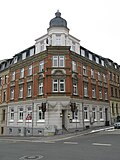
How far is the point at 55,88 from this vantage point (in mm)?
27375

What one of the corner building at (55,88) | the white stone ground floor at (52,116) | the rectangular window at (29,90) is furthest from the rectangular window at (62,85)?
the rectangular window at (29,90)

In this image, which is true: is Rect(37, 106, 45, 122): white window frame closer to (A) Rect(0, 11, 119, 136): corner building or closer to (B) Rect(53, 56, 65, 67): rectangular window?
(A) Rect(0, 11, 119, 136): corner building

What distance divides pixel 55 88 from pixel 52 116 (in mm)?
3776

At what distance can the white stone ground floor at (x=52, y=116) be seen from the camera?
26281 millimetres

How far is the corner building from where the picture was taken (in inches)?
1056

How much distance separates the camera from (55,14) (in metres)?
31.5

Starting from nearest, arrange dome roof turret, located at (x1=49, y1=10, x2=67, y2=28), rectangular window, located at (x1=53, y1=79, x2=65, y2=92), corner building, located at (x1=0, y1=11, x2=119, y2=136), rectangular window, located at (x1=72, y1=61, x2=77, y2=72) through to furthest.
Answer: corner building, located at (x1=0, y1=11, x2=119, y2=136)
rectangular window, located at (x1=53, y1=79, x2=65, y2=92)
dome roof turret, located at (x1=49, y1=10, x2=67, y2=28)
rectangular window, located at (x1=72, y1=61, x2=77, y2=72)

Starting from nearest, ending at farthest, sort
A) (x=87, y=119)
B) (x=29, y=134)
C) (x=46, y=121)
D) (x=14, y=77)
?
(x=46, y=121), (x=29, y=134), (x=87, y=119), (x=14, y=77)

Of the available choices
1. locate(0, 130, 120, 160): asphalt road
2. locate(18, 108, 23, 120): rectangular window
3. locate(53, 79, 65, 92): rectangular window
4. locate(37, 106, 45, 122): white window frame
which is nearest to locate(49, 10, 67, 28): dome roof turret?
locate(53, 79, 65, 92): rectangular window

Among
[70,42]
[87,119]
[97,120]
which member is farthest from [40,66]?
[97,120]

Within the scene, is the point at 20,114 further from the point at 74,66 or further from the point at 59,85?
the point at 74,66

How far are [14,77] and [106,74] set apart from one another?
16883 millimetres

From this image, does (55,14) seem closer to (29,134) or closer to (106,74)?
(106,74)

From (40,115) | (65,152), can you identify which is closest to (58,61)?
(40,115)
